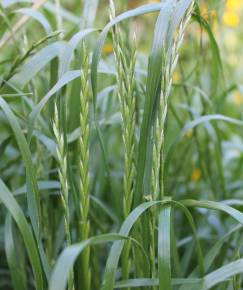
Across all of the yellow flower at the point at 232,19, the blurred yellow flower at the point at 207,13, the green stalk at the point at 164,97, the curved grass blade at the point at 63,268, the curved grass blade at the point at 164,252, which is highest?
the yellow flower at the point at 232,19

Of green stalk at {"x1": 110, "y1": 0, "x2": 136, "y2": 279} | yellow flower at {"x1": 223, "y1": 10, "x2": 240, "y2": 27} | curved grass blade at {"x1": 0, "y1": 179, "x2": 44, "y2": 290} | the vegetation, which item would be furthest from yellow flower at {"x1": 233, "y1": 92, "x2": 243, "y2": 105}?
curved grass blade at {"x1": 0, "y1": 179, "x2": 44, "y2": 290}

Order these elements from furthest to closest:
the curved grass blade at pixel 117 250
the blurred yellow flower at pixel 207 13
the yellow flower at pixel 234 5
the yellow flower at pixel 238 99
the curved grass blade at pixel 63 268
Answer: the yellow flower at pixel 234 5, the yellow flower at pixel 238 99, the blurred yellow flower at pixel 207 13, the curved grass blade at pixel 117 250, the curved grass blade at pixel 63 268

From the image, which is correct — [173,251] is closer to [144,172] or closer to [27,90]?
[144,172]

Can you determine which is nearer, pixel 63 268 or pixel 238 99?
pixel 63 268

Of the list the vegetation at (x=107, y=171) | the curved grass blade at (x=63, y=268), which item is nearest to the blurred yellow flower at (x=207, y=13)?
the vegetation at (x=107, y=171)

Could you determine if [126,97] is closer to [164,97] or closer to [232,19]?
[164,97]

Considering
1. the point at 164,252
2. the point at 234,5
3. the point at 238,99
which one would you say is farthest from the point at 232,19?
the point at 164,252

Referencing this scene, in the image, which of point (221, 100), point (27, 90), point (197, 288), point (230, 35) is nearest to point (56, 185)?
point (27, 90)

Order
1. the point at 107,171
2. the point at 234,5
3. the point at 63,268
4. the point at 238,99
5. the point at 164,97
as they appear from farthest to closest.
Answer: the point at 234,5, the point at 238,99, the point at 107,171, the point at 164,97, the point at 63,268

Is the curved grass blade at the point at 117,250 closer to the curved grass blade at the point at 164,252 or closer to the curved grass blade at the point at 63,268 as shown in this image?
the curved grass blade at the point at 164,252
